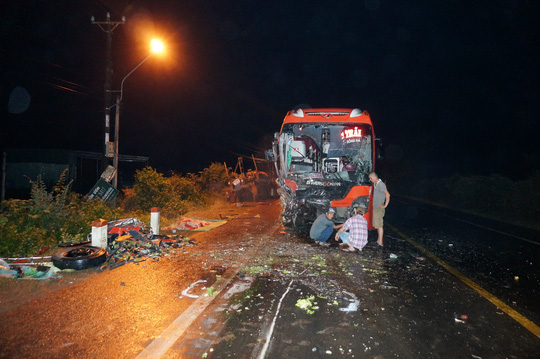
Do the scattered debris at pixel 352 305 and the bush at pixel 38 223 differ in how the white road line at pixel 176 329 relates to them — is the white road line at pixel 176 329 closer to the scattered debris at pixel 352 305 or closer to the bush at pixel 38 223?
the scattered debris at pixel 352 305

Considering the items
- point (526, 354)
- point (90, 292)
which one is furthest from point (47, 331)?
point (526, 354)

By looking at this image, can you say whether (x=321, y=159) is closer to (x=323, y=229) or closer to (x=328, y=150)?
(x=328, y=150)

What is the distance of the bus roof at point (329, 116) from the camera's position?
34.1 ft

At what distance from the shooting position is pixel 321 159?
1050 centimetres

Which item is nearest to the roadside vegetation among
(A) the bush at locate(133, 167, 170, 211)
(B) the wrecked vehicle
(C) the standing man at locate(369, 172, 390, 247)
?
(A) the bush at locate(133, 167, 170, 211)

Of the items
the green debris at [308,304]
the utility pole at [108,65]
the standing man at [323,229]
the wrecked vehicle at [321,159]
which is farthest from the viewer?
the utility pole at [108,65]

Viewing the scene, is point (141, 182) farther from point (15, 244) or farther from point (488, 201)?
point (488, 201)

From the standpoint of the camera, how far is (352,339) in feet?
11.5

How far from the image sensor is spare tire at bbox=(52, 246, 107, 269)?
575 cm

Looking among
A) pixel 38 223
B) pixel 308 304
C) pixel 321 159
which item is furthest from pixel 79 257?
pixel 321 159

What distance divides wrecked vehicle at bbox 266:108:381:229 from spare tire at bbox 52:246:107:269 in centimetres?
554

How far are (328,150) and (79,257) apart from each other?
7.32m

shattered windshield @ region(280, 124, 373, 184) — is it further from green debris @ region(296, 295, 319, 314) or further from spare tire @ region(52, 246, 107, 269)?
spare tire @ region(52, 246, 107, 269)

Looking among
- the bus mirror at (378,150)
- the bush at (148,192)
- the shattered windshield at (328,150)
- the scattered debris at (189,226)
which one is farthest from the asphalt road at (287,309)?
the bush at (148,192)
